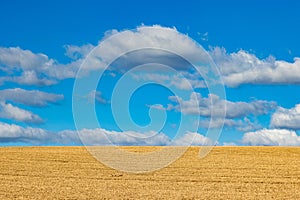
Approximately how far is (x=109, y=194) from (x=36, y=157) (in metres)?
20.1

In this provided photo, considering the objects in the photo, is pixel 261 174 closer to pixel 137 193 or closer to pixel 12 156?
pixel 137 193

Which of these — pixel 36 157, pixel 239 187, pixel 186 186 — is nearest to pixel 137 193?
pixel 186 186

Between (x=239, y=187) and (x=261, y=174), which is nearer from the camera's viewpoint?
(x=239, y=187)

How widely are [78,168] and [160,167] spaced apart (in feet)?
18.3

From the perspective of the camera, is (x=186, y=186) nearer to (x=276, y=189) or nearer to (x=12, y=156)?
(x=276, y=189)

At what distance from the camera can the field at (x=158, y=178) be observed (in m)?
24.4

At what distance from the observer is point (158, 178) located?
3075cm

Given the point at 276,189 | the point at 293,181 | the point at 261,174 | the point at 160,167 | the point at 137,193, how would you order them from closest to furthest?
1. the point at 137,193
2. the point at 276,189
3. the point at 293,181
4. the point at 261,174
5. the point at 160,167

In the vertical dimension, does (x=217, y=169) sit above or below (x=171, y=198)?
above

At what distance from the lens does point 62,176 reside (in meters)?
31.5

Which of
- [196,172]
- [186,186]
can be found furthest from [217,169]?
[186,186]

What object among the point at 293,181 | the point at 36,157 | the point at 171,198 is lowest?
the point at 171,198

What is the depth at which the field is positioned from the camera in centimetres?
2442

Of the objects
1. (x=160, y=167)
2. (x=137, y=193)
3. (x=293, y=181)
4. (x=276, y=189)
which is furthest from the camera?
(x=160, y=167)
